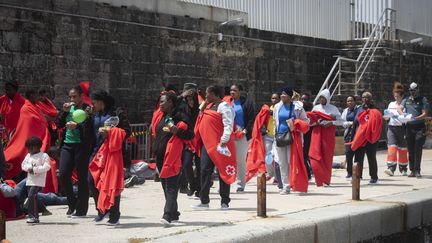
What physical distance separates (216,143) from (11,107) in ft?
11.3

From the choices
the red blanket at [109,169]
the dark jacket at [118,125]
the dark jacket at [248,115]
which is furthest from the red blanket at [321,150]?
the red blanket at [109,169]

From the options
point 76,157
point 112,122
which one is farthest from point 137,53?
point 112,122

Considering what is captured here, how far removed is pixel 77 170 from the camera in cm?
1012

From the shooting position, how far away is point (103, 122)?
31.7 ft

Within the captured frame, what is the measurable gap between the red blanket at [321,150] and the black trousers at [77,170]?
5.03m

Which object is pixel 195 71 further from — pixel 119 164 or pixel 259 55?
pixel 119 164

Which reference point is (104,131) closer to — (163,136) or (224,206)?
(163,136)

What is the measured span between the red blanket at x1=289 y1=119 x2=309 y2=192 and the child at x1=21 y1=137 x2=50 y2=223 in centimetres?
434

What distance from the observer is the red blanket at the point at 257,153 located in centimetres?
1452

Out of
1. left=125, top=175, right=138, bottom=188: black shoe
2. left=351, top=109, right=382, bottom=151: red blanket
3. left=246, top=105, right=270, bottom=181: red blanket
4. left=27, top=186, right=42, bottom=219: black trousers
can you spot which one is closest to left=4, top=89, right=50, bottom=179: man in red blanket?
left=27, top=186, right=42, bottom=219: black trousers

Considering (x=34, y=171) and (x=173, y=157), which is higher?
(x=173, y=157)

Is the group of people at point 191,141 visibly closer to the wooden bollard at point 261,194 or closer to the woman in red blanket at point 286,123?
the woman in red blanket at point 286,123

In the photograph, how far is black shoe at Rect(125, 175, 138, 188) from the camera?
537 inches

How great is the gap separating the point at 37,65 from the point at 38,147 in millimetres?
4999
